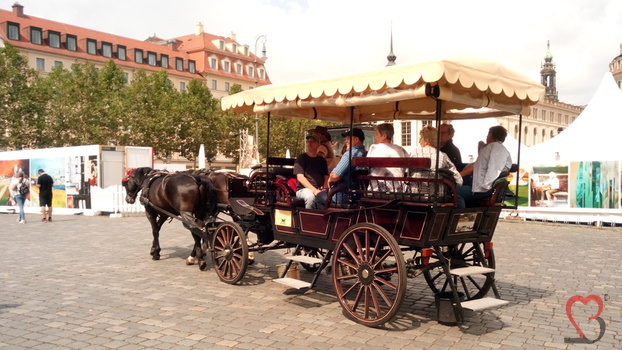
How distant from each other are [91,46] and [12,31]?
32.7ft

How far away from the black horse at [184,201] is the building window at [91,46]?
62713 millimetres

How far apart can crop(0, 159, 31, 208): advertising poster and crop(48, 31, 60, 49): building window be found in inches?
1731

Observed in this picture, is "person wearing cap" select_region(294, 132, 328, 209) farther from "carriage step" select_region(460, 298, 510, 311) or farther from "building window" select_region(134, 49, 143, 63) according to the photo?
"building window" select_region(134, 49, 143, 63)

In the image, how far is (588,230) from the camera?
1595cm

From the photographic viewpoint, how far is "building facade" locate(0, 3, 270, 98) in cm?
5962

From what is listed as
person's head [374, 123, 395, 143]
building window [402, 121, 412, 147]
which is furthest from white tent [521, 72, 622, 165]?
person's head [374, 123, 395, 143]

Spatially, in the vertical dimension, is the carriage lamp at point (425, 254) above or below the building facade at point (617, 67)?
below

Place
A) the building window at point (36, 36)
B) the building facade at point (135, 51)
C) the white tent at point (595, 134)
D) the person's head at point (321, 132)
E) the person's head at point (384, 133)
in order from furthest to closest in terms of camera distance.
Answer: the building window at point (36, 36), the building facade at point (135, 51), the white tent at point (595, 134), the person's head at point (321, 132), the person's head at point (384, 133)

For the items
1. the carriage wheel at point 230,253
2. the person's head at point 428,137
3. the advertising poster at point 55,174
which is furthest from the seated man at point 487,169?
the advertising poster at point 55,174

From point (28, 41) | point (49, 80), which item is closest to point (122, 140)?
point (49, 80)

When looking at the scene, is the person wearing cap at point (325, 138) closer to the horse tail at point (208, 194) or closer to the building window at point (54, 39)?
the horse tail at point (208, 194)

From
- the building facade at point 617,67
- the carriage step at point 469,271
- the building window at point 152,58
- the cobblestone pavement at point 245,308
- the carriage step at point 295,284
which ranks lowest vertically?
the cobblestone pavement at point 245,308

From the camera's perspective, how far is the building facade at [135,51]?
196 ft

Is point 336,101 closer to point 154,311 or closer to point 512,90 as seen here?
point 512,90
